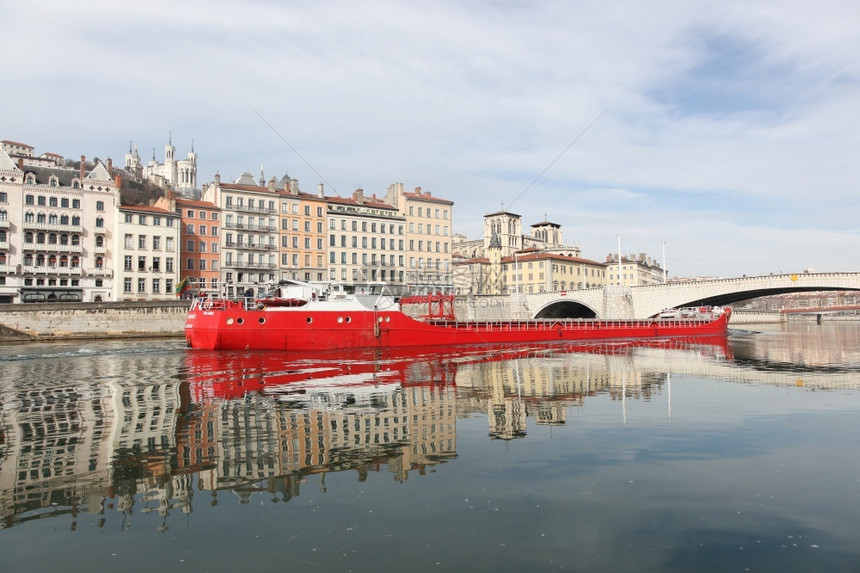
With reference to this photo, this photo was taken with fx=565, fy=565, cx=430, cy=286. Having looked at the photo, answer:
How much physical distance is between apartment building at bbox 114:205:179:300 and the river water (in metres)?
52.6

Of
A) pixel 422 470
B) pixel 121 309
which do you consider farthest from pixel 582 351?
pixel 121 309

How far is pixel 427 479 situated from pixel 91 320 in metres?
54.2

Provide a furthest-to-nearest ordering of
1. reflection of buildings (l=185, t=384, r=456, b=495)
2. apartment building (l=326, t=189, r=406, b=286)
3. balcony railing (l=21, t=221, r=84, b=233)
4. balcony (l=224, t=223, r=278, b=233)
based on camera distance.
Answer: apartment building (l=326, t=189, r=406, b=286)
balcony (l=224, t=223, r=278, b=233)
balcony railing (l=21, t=221, r=84, b=233)
reflection of buildings (l=185, t=384, r=456, b=495)

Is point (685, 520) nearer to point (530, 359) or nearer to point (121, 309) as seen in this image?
point (530, 359)

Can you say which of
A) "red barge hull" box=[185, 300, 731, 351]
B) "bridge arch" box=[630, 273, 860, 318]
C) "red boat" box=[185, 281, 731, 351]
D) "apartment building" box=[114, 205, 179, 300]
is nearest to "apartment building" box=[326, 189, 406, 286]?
"apartment building" box=[114, 205, 179, 300]

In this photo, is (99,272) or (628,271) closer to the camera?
(99,272)

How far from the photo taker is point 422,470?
10328mm

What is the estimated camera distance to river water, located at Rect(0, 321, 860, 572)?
6.96 metres

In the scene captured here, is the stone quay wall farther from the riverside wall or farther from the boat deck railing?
the boat deck railing

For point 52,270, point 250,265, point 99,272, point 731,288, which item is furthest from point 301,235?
point 731,288

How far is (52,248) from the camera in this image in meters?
67.2

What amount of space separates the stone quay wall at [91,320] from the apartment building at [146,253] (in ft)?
39.8

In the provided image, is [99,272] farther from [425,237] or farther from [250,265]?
[425,237]

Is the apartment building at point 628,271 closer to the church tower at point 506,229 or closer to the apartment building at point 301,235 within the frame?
the church tower at point 506,229
